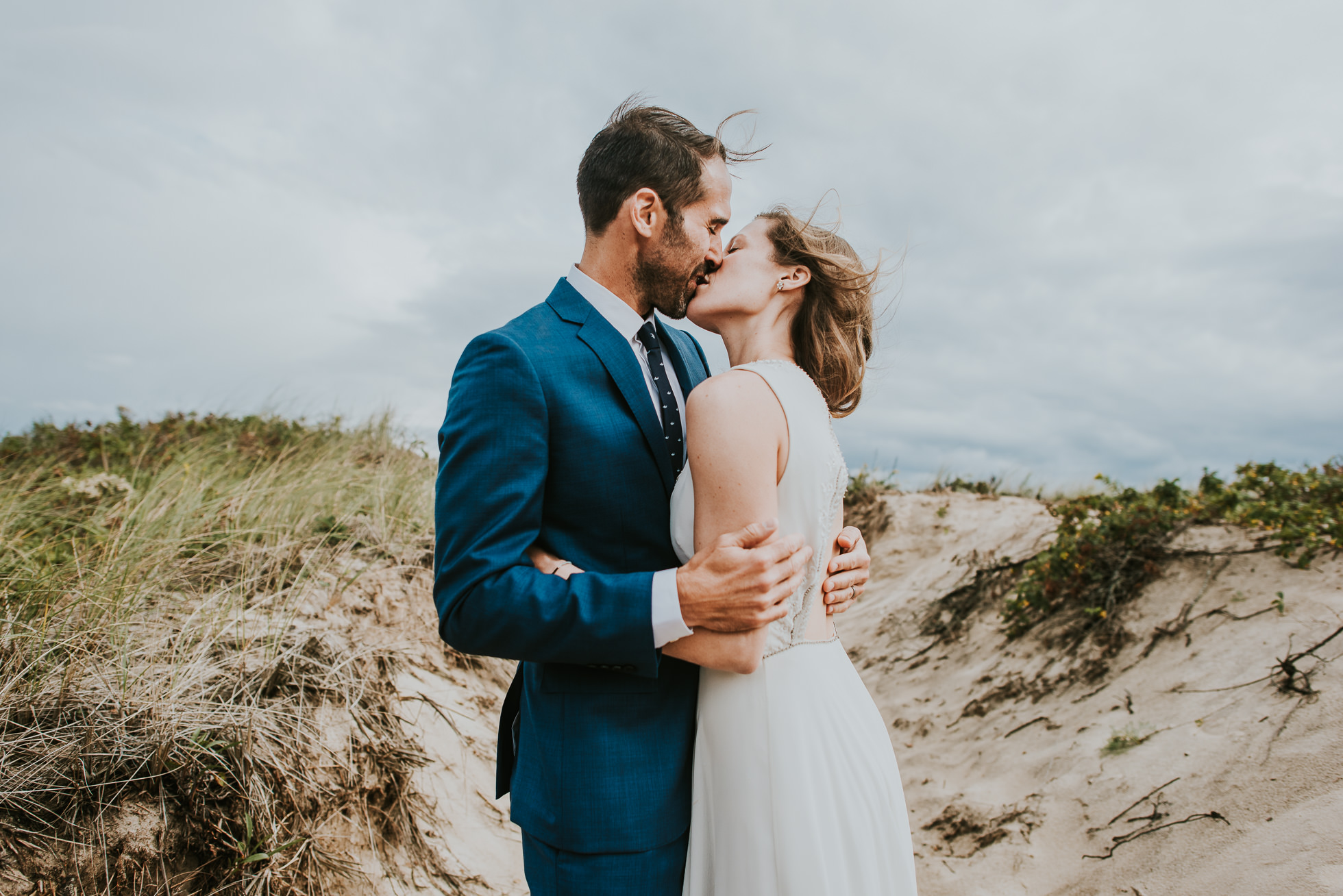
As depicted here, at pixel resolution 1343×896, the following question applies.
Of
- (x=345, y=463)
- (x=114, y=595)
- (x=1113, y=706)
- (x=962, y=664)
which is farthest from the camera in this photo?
(x=345, y=463)

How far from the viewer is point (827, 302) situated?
90.5 inches

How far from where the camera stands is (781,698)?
186 centimetres

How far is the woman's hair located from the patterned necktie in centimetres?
49

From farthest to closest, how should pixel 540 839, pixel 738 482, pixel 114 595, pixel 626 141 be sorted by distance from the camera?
1. pixel 114 595
2. pixel 626 141
3. pixel 540 839
4. pixel 738 482

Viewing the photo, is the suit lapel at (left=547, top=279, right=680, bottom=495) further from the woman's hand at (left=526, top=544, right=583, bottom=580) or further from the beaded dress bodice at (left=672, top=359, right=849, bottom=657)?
the woman's hand at (left=526, top=544, right=583, bottom=580)

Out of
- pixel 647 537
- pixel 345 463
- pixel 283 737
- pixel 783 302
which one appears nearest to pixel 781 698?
pixel 647 537

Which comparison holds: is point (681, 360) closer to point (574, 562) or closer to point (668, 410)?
point (668, 410)

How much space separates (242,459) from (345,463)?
1.02m

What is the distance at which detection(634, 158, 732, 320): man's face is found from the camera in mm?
2225

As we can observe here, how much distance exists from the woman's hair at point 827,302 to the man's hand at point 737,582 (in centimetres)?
79

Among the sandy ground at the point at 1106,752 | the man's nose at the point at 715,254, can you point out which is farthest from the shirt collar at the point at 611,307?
the sandy ground at the point at 1106,752

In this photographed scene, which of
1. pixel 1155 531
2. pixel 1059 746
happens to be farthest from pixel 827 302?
pixel 1155 531

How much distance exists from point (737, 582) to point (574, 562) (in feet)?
1.47

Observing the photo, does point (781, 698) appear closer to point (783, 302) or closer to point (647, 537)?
point (647, 537)
